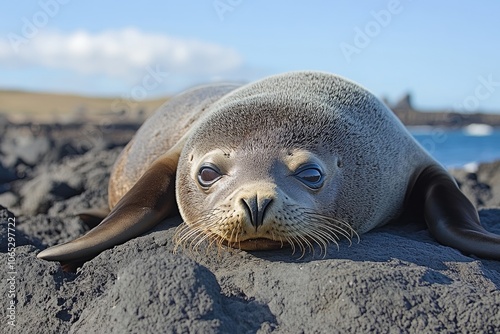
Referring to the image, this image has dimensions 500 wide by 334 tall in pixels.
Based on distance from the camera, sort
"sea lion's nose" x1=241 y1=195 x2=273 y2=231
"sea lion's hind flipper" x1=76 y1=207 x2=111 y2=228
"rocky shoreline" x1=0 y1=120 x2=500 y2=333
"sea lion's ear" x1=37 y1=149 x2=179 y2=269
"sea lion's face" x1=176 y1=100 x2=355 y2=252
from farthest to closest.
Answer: "sea lion's hind flipper" x1=76 y1=207 x2=111 y2=228, "sea lion's ear" x1=37 y1=149 x2=179 y2=269, "sea lion's face" x1=176 y1=100 x2=355 y2=252, "sea lion's nose" x1=241 y1=195 x2=273 y2=231, "rocky shoreline" x1=0 y1=120 x2=500 y2=333

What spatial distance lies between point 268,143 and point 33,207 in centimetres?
487

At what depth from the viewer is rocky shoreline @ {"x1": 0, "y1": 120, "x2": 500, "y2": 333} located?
11.8 ft

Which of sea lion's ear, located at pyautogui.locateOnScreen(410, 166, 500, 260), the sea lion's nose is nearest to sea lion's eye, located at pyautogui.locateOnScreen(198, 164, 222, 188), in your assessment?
the sea lion's nose

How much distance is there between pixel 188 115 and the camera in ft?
23.8

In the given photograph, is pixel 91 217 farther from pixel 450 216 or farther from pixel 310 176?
pixel 450 216

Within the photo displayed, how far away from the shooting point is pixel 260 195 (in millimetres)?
4199

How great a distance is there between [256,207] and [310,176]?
2.25ft

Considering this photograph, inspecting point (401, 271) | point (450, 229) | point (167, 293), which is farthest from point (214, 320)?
point (450, 229)

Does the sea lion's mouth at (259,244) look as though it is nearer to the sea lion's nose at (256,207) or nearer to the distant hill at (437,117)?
the sea lion's nose at (256,207)

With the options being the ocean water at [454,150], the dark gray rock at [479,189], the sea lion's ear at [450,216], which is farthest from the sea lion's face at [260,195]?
the ocean water at [454,150]

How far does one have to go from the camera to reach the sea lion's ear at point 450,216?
4.92 metres

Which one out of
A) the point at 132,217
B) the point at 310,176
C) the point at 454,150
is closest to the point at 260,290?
the point at 310,176

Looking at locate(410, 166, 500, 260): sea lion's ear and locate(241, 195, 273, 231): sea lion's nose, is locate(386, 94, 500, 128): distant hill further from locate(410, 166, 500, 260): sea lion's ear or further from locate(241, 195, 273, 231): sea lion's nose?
locate(241, 195, 273, 231): sea lion's nose

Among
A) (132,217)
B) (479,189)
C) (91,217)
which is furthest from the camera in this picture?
(479,189)
